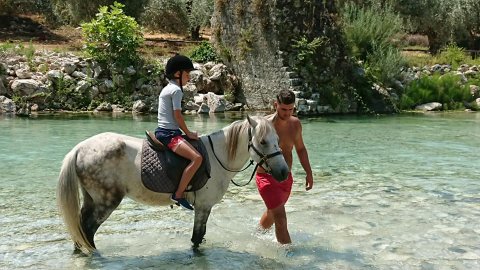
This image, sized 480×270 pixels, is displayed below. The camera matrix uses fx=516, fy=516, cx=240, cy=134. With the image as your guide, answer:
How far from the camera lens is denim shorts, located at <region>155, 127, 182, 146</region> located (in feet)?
16.3

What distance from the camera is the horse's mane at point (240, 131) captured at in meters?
4.75

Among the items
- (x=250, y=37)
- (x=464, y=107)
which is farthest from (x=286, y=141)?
(x=464, y=107)

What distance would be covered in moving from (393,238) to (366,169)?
437 cm

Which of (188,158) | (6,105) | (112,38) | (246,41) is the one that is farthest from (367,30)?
(188,158)

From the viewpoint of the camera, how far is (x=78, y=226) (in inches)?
193

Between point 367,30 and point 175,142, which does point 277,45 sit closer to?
point 367,30

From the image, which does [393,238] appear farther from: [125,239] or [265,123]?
[125,239]

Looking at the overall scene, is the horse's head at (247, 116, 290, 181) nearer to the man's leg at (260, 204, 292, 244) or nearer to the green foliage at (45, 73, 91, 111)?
the man's leg at (260, 204, 292, 244)

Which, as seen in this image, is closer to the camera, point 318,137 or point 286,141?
point 286,141

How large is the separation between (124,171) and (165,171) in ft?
1.29

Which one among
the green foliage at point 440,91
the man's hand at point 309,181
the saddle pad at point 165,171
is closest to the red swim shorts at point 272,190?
the man's hand at point 309,181

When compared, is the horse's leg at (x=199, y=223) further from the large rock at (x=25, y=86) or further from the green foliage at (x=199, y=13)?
the green foliage at (x=199, y=13)

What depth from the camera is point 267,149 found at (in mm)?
4730

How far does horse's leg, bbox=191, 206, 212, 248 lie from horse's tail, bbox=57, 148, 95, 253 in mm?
1126
